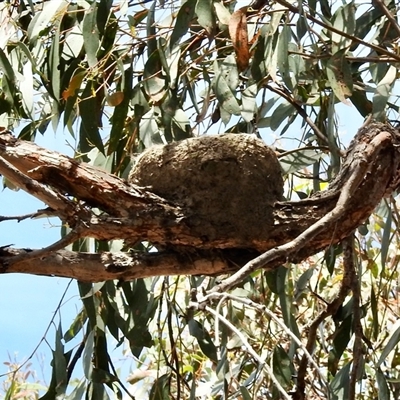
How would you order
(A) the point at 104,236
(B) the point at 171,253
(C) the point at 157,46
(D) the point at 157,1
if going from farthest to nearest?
(D) the point at 157,1
(C) the point at 157,46
(B) the point at 171,253
(A) the point at 104,236

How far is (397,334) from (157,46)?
0.90m

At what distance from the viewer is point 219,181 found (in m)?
1.61

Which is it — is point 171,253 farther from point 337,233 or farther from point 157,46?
point 157,46

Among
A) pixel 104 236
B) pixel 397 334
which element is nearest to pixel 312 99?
pixel 397 334

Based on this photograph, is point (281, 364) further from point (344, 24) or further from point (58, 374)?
point (344, 24)

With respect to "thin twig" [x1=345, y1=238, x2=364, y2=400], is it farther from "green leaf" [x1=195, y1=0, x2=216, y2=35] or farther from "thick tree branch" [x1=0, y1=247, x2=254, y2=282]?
"green leaf" [x1=195, y1=0, x2=216, y2=35]

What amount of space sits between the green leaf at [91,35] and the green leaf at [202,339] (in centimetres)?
70

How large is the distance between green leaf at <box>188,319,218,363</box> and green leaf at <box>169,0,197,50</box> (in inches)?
27.8

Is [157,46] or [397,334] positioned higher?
[157,46]

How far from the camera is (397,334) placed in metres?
1.99

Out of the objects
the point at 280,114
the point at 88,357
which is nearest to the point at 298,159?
the point at 280,114

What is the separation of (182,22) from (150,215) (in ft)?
1.97

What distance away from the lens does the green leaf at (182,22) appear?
72.8 inches

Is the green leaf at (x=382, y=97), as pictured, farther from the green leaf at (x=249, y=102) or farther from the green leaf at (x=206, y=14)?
the green leaf at (x=206, y=14)
